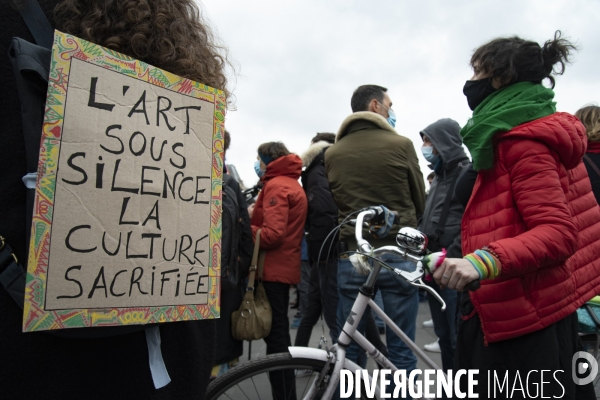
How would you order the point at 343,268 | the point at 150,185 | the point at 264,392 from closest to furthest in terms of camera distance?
1. the point at 150,185
2. the point at 264,392
3. the point at 343,268

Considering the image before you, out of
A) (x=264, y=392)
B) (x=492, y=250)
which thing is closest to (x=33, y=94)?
Answer: (x=492, y=250)

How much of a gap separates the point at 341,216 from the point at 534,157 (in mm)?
1445

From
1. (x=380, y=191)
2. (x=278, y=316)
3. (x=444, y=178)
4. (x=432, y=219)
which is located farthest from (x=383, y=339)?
(x=380, y=191)

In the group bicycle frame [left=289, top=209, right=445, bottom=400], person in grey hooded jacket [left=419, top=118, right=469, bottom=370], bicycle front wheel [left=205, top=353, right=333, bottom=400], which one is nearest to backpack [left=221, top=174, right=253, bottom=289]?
bicycle front wheel [left=205, top=353, right=333, bottom=400]

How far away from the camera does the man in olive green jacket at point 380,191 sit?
2.37 metres

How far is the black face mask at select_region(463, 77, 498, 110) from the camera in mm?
1659

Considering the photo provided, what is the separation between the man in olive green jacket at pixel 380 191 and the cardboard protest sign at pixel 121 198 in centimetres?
160

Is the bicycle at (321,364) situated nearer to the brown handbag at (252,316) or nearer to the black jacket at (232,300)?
the brown handbag at (252,316)

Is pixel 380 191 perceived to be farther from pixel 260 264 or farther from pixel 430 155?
pixel 260 264

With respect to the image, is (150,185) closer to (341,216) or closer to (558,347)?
(558,347)

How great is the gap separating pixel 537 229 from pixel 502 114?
42 cm

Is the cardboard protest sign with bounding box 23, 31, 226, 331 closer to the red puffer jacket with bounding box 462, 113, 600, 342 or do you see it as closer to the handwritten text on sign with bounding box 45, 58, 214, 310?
→ the handwritten text on sign with bounding box 45, 58, 214, 310

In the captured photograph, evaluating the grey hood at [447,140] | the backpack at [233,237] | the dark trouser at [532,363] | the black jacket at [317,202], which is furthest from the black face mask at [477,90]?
the black jacket at [317,202]

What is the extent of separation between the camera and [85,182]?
2.55ft
